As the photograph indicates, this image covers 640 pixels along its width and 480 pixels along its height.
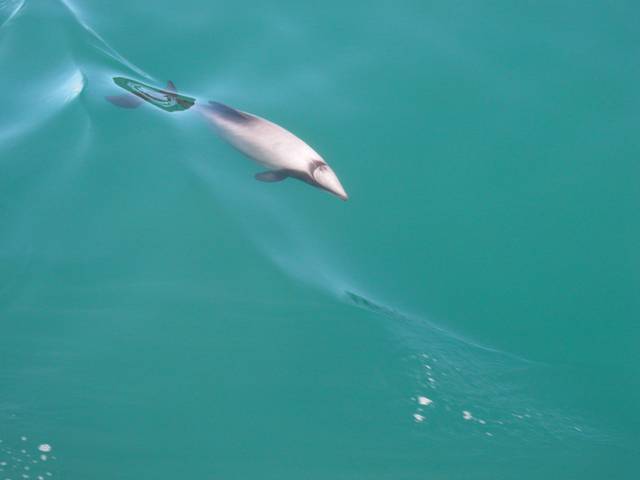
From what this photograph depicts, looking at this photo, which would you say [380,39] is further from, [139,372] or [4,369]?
[4,369]

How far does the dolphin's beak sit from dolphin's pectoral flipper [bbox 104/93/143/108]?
148 cm

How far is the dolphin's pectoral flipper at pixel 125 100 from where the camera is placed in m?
4.50

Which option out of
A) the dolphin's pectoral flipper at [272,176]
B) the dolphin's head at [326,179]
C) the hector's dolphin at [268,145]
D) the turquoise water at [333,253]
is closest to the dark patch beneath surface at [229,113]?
the hector's dolphin at [268,145]

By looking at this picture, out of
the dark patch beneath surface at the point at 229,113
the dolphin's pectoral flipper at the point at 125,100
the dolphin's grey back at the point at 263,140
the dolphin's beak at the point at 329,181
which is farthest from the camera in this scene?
the dolphin's pectoral flipper at the point at 125,100

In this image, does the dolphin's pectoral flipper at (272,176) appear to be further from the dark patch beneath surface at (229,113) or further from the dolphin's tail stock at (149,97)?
the dolphin's tail stock at (149,97)

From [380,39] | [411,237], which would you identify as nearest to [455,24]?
[380,39]

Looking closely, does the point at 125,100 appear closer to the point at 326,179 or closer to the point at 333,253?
the point at 326,179

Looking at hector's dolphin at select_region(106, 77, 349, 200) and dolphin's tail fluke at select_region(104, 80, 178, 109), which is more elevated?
dolphin's tail fluke at select_region(104, 80, 178, 109)

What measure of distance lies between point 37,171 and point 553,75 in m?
3.73

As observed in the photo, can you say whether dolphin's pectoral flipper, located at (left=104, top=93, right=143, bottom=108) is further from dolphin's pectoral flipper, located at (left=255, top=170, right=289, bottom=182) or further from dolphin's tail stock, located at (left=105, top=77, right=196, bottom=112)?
dolphin's pectoral flipper, located at (left=255, top=170, right=289, bottom=182)

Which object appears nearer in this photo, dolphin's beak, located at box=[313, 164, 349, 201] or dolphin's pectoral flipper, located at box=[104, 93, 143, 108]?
dolphin's beak, located at box=[313, 164, 349, 201]

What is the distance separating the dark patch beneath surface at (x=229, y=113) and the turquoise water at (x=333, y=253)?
0.75 feet

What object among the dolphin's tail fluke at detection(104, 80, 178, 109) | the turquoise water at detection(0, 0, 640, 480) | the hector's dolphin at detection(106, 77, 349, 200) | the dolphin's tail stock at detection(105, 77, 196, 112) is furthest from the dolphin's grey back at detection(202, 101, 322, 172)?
the dolphin's tail fluke at detection(104, 80, 178, 109)

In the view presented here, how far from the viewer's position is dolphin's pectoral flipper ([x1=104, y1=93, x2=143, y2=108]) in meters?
4.50
